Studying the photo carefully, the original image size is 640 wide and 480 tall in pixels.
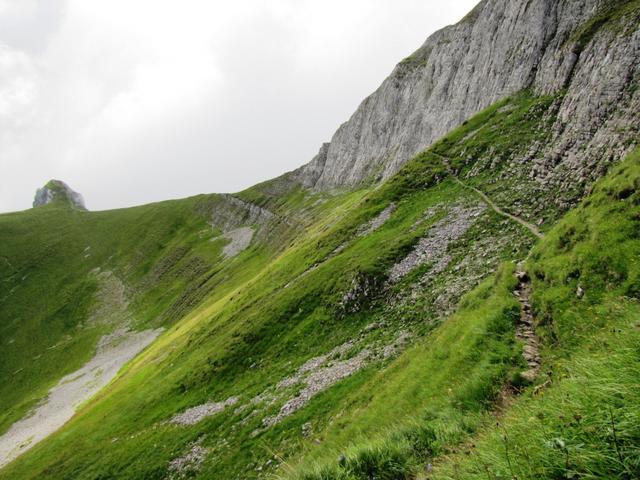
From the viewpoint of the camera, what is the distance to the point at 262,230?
165750 millimetres

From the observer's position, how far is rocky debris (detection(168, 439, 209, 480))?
32.3 meters

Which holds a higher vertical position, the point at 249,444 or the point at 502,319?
the point at 502,319

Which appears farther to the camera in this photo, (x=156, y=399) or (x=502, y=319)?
(x=156, y=399)

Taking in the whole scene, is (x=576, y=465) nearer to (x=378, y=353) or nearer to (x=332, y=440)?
(x=332, y=440)

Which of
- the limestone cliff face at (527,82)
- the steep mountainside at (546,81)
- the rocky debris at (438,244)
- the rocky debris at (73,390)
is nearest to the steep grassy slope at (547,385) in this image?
the rocky debris at (438,244)

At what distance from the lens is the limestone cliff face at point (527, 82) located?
4069cm

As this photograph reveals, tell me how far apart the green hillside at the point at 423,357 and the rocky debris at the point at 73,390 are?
24664mm

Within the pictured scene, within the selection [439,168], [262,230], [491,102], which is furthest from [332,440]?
[262,230]

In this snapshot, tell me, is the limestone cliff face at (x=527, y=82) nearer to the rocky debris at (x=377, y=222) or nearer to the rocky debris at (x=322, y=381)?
the rocky debris at (x=377, y=222)

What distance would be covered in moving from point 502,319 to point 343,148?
600 feet

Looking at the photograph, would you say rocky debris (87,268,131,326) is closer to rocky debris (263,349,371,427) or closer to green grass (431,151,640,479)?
rocky debris (263,349,371,427)

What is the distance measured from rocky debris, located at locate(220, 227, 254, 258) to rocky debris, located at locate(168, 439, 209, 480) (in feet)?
408

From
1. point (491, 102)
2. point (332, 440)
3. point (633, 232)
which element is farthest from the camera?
point (491, 102)

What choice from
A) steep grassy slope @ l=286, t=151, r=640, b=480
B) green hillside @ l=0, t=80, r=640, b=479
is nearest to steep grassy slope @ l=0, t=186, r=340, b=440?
green hillside @ l=0, t=80, r=640, b=479
